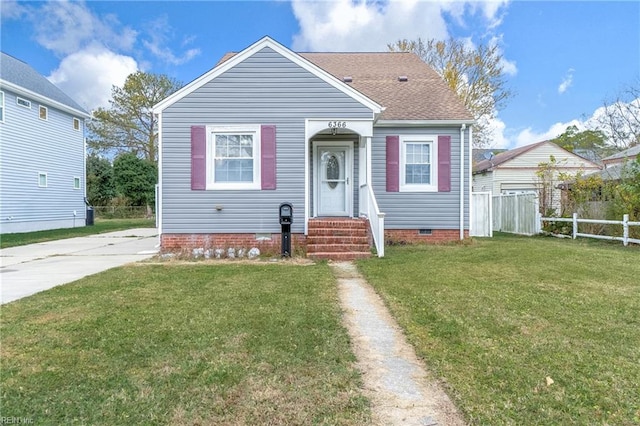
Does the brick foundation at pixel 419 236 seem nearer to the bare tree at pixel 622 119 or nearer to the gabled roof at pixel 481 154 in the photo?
the gabled roof at pixel 481 154

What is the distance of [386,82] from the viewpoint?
1362cm

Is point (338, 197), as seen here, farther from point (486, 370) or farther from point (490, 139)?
point (490, 139)

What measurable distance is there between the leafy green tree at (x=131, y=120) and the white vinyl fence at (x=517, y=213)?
28746 millimetres

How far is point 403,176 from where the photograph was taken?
11.5m

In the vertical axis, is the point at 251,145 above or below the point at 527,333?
above

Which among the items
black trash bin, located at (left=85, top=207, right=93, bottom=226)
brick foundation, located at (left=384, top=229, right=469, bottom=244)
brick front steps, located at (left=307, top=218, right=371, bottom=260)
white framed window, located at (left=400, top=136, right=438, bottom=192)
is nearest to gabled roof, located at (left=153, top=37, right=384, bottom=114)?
white framed window, located at (left=400, top=136, right=438, bottom=192)

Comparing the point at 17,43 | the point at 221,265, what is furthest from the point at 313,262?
the point at 17,43

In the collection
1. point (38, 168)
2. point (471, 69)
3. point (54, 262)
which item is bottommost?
point (54, 262)

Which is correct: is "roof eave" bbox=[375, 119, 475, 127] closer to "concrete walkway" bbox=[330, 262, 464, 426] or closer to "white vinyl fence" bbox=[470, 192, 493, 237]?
"white vinyl fence" bbox=[470, 192, 493, 237]

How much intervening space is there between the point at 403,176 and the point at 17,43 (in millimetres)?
22081

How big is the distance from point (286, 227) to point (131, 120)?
3152 cm

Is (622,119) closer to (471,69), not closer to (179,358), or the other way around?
(471,69)

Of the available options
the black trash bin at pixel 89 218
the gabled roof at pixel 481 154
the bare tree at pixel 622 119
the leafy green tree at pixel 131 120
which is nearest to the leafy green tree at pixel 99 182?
the leafy green tree at pixel 131 120

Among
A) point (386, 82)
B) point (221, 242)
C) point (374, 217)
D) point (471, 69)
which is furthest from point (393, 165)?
point (471, 69)
